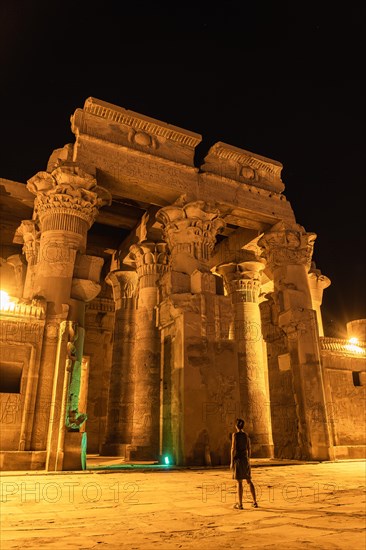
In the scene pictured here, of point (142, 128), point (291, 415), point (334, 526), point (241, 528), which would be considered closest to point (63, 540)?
point (241, 528)

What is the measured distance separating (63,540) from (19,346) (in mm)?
7096

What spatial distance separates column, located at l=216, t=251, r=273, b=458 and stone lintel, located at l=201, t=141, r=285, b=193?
322 cm

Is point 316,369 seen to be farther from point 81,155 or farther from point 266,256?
point 81,155

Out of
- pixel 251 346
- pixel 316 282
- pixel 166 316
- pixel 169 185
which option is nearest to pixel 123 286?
pixel 166 316

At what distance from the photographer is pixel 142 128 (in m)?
13.4

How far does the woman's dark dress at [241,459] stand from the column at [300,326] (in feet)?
23.3

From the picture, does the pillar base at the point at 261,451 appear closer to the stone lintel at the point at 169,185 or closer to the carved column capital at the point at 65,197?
the stone lintel at the point at 169,185

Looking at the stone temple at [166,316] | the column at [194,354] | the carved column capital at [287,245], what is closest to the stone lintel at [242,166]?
the stone temple at [166,316]

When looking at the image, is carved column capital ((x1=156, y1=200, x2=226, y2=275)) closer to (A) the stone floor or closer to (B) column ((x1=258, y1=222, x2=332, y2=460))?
(B) column ((x1=258, y1=222, x2=332, y2=460))

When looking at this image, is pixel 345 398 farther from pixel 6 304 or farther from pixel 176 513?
pixel 6 304

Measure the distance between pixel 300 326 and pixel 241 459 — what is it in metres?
8.05

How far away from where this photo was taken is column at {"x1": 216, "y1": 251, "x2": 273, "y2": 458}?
48.5 ft

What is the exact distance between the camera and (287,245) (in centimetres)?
1446

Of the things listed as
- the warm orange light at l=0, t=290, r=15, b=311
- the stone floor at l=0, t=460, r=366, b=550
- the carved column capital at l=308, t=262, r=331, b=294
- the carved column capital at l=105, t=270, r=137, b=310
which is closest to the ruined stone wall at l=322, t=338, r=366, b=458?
the carved column capital at l=308, t=262, r=331, b=294
